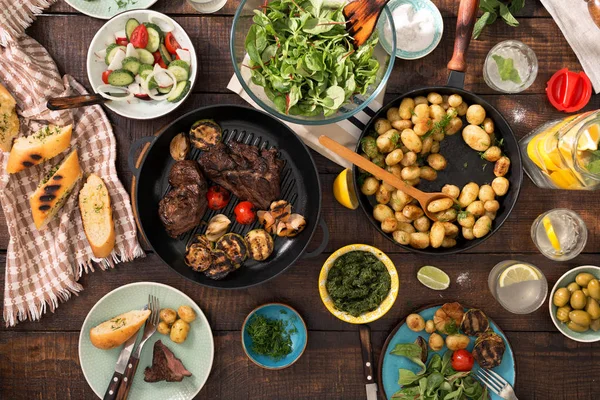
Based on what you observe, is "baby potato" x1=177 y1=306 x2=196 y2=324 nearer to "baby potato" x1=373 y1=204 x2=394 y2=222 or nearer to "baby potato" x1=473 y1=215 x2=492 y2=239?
"baby potato" x1=373 y1=204 x2=394 y2=222

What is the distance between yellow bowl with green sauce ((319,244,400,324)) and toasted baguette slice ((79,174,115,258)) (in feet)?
3.65

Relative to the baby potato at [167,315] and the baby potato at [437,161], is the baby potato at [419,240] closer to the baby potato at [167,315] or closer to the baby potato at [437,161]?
the baby potato at [437,161]

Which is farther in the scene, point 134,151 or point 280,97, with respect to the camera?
point 134,151

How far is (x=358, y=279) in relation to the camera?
2.63m

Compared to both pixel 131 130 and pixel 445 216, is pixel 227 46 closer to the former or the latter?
pixel 131 130

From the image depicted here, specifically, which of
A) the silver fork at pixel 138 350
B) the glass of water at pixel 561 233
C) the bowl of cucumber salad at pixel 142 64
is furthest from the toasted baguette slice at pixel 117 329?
the glass of water at pixel 561 233

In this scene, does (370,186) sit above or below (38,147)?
below

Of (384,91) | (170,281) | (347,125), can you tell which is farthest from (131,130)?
(384,91)

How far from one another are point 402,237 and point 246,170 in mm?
856

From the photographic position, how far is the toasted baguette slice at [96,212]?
2.62 meters


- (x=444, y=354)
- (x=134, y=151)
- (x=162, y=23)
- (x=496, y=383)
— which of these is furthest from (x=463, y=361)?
(x=162, y=23)

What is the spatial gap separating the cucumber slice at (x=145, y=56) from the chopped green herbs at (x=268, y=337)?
1.41 metres

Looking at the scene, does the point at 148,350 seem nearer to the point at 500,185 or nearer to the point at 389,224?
the point at 389,224

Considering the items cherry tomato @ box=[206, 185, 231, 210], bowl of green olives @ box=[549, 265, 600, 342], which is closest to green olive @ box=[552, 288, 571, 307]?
bowl of green olives @ box=[549, 265, 600, 342]
